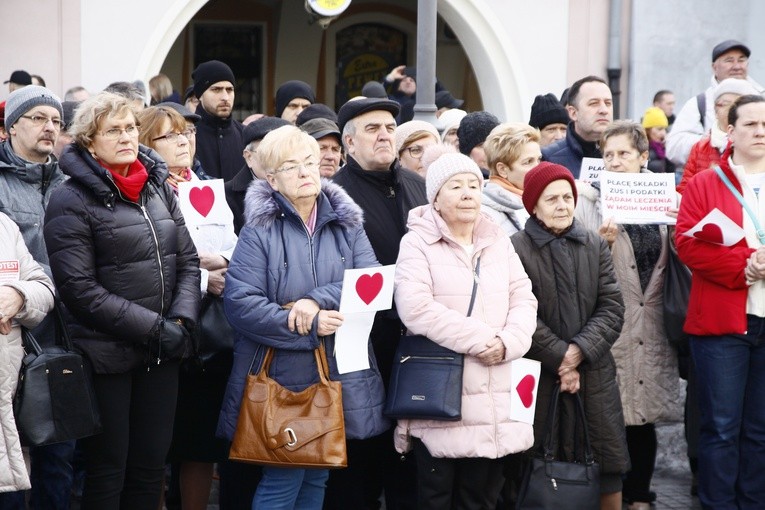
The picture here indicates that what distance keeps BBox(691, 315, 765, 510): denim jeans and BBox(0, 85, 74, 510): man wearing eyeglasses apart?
10.5ft

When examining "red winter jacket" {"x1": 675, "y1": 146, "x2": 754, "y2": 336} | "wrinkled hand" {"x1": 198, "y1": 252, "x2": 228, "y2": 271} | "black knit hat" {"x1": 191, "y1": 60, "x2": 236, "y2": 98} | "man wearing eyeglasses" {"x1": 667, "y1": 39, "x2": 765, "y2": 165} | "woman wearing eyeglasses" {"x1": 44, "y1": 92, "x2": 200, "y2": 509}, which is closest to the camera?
"woman wearing eyeglasses" {"x1": 44, "y1": 92, "x2": 200, "y2": 509}

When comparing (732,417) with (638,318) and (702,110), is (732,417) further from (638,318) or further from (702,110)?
(702,110)

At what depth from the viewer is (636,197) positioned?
6148mm

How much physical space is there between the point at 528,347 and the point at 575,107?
2.52 m

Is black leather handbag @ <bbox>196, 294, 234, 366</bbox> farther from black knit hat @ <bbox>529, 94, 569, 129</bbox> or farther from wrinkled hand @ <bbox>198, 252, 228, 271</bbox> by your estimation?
black knit hat @ <bbox>529, 94, 569, 129</bbox>

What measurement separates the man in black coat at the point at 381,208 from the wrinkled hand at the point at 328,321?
71 centimetres

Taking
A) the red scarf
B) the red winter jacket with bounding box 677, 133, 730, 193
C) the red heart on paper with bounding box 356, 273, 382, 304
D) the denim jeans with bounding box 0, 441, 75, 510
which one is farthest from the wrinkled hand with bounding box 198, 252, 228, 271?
the red winter jacket with bounding box 677, 133, 730, 193

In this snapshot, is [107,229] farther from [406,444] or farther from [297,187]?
[406,444]

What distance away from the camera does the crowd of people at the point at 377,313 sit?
195 inches

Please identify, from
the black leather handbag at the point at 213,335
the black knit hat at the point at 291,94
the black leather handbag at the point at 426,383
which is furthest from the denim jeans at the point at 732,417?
the black knit hat at the point at 291,94

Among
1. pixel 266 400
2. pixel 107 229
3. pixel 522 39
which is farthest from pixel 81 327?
pixel 522 39

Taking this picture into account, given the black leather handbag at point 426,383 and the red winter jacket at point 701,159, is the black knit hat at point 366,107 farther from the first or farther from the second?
the red winter jacket at point 701,159

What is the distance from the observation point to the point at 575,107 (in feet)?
24.0

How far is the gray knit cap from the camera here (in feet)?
18.4
